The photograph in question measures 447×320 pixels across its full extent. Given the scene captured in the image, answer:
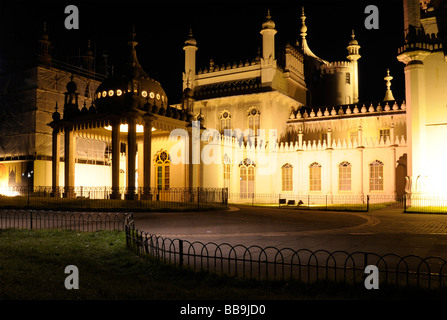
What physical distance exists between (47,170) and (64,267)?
29.4m

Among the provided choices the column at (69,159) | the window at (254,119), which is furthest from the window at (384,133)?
the column at (69,159)

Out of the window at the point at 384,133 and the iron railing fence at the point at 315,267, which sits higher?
the window at the point at 384,133

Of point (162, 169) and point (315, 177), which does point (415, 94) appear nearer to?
point (315, 177)

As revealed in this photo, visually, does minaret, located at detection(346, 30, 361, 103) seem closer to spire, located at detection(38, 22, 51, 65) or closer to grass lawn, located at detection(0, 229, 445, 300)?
spire, located at detection(38, 22, 51, 65)

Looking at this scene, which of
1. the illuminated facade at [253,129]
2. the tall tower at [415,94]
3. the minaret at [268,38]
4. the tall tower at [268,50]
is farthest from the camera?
the minaret at [268,38]

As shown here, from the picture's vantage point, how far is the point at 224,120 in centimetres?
4031

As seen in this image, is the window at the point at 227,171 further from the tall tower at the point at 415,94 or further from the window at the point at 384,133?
the window at the point at 384,133

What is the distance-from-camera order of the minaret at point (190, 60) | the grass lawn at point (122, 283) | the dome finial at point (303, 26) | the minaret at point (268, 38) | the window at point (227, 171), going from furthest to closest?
the dome finial at point (303, 26) → the minaret at point (190, 60) → the minaret at point (268, 38) → the window at point (227, 171) → the grass lawn at point (122, 283)

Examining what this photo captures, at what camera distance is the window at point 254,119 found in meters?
38.2

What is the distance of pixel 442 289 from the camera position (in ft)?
18.9

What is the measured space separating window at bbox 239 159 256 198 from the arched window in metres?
8.39

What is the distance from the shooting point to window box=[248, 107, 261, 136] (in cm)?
3825

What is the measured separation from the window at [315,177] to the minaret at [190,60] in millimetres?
15812
